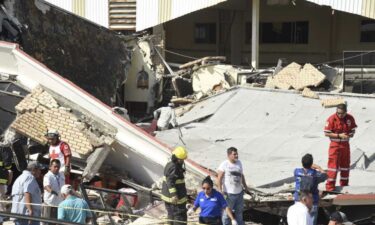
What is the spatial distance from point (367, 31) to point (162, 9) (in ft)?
28.0

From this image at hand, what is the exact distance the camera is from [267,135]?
13953mm

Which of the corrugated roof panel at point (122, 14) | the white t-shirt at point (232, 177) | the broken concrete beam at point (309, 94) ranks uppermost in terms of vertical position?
the corrugated roof panel at point (122, 14)

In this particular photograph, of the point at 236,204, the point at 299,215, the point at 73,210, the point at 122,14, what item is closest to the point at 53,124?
the point at 236,204

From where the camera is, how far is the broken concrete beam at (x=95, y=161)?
1189 cm

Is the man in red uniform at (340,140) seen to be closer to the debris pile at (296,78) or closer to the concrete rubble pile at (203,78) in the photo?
the debris pile at (296,78)

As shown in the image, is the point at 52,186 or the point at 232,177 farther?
the point at 232,177

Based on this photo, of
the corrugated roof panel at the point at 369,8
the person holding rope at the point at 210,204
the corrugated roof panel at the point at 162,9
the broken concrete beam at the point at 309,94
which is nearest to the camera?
the person holding rope at the point at 210,204

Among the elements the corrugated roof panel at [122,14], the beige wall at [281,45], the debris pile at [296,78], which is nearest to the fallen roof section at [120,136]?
the debris pile at [296,78]

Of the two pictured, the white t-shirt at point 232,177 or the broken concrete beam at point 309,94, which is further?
the broken concrete beam at point 309,94

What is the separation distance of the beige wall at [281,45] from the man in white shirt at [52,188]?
1862 centimetres

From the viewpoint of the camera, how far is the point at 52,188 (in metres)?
8.93

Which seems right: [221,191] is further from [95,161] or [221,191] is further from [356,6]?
[356,6]

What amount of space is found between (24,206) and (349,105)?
8.56m

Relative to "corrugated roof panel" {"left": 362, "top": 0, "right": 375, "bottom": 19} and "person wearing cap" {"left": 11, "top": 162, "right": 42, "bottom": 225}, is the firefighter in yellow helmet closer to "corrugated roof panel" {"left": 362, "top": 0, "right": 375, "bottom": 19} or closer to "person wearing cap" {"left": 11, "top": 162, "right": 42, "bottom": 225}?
"person wearing cap" {"left": 11, "top": 162, "right": 42, "bottom": 225}
